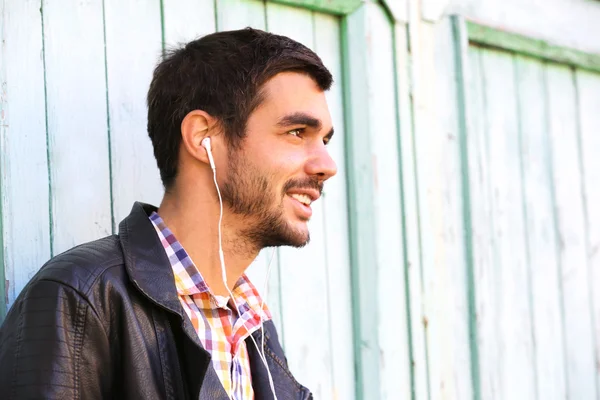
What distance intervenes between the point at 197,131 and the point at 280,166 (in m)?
0.24

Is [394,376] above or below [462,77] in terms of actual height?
below

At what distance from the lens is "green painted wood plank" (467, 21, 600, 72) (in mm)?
3801

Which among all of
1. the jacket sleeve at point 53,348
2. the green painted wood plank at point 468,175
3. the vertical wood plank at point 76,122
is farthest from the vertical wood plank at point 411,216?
the jacket sleeve at point 53,348

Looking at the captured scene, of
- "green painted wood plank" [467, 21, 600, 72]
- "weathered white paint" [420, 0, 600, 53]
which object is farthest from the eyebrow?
"green painted wood plank" [467, 21, 600, 72]

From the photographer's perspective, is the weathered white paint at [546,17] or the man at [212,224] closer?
the man at [212,224]

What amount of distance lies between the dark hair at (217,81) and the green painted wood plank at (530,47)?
150 cm

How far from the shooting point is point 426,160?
138 inches

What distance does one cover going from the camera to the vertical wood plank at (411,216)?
11.1 feet

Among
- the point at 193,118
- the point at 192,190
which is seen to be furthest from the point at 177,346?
the point at 193,118

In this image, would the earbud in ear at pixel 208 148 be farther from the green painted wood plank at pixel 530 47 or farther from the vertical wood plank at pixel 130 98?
the green painted wood plank at pixel 530 47

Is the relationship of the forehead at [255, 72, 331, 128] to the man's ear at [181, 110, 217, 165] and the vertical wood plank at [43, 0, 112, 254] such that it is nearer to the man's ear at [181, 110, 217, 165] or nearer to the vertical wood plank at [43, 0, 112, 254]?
the man's ear at [181, 110, 217, 165]

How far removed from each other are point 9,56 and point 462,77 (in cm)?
194

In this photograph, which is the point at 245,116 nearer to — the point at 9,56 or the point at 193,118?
the point at 193,118

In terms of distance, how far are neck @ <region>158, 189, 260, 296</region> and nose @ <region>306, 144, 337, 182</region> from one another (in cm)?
24
